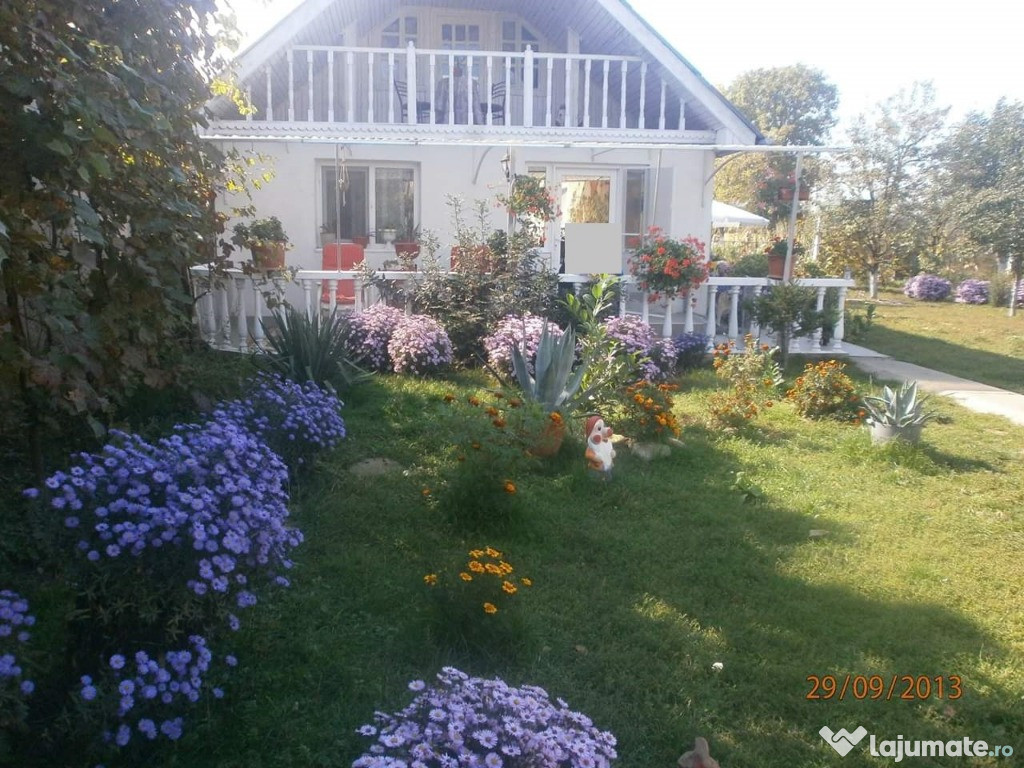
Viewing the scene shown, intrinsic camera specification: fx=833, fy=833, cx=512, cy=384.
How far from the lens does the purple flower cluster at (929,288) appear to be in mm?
24609

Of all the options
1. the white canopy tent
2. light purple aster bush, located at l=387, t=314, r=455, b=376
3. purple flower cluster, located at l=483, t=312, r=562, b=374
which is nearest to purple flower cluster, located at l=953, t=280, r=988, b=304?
the white canopy tent

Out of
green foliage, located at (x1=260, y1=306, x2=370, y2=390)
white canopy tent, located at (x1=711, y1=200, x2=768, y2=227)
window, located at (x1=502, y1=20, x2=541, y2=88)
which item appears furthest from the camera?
white canopy tent, located at (x1=711, y1=200, x2=768, y2=227)

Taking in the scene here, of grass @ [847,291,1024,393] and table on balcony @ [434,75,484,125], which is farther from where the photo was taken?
table on balcony @ [434,75,484,125]

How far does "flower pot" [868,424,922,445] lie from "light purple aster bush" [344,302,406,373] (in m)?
4.49

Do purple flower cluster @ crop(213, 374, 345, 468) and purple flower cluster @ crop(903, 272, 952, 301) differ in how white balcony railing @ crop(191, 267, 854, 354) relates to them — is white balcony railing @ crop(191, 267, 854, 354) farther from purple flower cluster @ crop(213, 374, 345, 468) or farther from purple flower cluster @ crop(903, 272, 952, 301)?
purple flower cluster @ crop(903, 272, 952, 301)

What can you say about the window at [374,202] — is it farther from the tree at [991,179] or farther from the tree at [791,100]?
the tree at [791,100]

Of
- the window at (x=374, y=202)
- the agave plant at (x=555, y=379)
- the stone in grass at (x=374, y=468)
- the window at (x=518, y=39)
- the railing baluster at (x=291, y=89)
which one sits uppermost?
the window at (x=518, y=39)

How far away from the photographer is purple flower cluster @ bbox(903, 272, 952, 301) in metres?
24.6

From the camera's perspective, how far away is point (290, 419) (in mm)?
4660

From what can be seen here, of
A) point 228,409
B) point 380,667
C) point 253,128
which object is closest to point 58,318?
point 228,409

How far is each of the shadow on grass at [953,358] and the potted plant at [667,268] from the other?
371cm

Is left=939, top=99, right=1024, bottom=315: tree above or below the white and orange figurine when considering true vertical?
above

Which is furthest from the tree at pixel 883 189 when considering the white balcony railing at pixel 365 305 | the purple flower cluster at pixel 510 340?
the purple flower cluster at pixel 510 340

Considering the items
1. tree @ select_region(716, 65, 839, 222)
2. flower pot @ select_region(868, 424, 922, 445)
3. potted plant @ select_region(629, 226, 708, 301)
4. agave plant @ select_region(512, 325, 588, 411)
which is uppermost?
tree @ select_region(716, 65, 839, 222)
